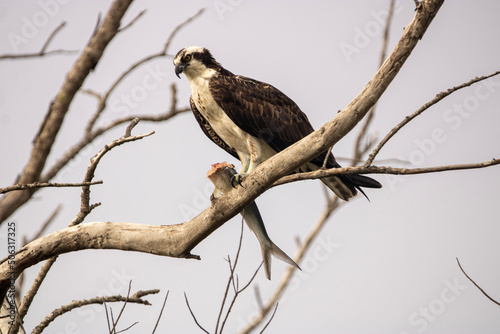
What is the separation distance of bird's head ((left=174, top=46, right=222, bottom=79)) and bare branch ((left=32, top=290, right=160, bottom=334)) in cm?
290

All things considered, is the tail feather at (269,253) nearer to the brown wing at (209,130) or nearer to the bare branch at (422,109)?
the bare branch at (422,109)

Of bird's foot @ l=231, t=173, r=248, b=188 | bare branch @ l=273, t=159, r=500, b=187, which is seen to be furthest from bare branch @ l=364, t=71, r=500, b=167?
bird's foot @ l=231, t=173, r=248, b=188

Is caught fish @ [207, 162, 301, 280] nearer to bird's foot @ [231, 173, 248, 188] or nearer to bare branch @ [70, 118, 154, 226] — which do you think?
bird's foot @ [231, 173, 248, 188]

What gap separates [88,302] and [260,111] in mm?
2834

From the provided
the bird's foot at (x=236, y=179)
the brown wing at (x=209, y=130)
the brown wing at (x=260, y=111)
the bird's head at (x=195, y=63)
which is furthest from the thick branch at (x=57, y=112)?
the bird's foot at (x=236, y=179)

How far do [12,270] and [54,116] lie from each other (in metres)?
2.71

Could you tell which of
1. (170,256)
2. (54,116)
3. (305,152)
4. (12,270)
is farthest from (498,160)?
(54,116)

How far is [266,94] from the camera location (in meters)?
6.55

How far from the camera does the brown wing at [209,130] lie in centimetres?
680

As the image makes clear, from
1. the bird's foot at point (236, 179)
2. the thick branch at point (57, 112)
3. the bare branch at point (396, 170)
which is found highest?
the thick branch at point (57, 112)

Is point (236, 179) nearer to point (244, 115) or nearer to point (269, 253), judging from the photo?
point (269, 253)

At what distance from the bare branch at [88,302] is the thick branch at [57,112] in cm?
202

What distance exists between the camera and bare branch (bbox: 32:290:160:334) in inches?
180

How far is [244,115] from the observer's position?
6.29m
